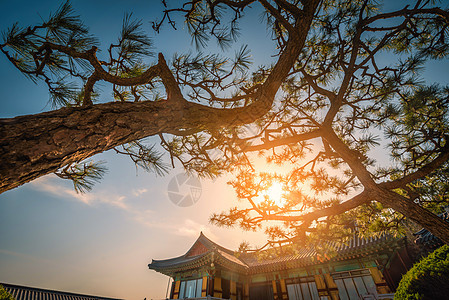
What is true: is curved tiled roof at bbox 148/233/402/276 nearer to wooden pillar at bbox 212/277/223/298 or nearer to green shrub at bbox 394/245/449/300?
wooden pillar at bbox 212/277/223/298

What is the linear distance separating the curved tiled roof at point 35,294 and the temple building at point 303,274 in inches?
355

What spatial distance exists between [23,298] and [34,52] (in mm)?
17689

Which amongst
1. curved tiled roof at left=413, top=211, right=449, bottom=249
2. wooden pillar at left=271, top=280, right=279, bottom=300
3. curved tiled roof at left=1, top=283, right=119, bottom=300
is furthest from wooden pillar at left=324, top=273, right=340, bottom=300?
curved tiled roof at left=1, top=283, right=119, bottom=300

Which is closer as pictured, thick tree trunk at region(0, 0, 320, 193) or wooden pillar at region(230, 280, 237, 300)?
thick tree trunk at region(0, 0, 320, 193)

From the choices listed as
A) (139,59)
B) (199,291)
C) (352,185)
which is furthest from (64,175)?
(199,291)

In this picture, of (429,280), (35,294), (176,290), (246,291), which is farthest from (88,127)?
(35,294)

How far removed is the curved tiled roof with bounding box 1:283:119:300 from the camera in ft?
35.5

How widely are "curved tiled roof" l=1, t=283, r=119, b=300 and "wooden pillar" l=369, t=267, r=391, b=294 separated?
18.3 metres

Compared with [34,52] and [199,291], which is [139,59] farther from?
[199,291]

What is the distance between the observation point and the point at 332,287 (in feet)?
20.6

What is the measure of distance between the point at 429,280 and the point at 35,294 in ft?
65.6

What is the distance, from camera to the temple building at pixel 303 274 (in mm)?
5551

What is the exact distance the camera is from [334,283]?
633 centimetres

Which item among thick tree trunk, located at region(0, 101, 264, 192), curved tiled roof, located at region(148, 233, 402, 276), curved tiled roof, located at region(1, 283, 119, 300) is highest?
curved tiled roof, located at region(148, 233, 402, 276)
